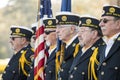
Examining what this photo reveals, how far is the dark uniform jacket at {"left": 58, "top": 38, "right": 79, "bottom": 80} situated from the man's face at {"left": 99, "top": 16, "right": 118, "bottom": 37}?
2.66 ft

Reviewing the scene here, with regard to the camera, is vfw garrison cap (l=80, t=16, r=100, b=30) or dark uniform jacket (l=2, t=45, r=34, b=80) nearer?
vfw garrison cap (l=80, t=16, r=100, b=30)

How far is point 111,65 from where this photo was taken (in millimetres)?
5363

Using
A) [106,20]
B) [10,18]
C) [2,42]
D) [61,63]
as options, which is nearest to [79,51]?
[61,63]

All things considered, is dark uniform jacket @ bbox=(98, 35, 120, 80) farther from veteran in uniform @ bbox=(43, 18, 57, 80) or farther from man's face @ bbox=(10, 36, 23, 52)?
man's face @ bbox=(10, 36, 23, 52)

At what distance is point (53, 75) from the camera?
21.7 ft

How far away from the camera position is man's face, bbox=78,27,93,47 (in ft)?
19.3

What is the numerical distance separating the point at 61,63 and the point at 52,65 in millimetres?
329

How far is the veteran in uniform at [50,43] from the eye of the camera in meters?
6.64

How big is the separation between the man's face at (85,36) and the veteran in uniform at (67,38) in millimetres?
331

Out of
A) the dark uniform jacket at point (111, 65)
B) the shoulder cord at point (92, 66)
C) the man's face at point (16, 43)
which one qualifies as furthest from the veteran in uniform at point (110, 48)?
the man's face at point (16, 43)

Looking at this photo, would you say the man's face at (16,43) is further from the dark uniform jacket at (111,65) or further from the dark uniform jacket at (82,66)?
the dark uniform jacket at (111,65)

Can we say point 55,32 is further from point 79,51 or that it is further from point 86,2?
point 86,2

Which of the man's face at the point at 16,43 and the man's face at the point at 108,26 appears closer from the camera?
the man's face at the point at 108,26

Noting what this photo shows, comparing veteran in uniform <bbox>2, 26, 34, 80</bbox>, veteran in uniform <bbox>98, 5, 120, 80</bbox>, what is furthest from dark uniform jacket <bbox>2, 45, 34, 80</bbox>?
veteran in uniform <bbox>98, 5, 120, 80</bbox>
